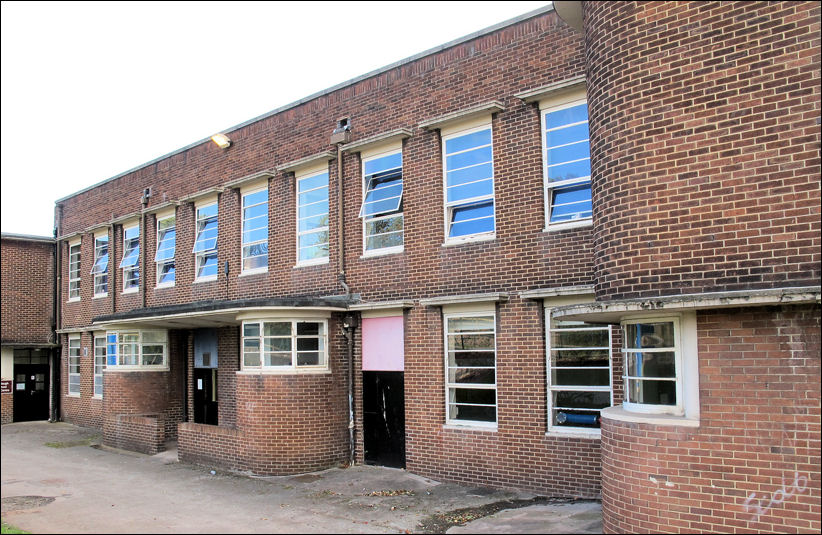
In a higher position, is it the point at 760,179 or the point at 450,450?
the point at 760,179

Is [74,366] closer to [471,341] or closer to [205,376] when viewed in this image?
[205,376]

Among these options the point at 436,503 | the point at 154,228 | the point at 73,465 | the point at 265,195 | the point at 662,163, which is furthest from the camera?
the point at 154,228

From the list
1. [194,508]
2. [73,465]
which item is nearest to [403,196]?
[194,508]

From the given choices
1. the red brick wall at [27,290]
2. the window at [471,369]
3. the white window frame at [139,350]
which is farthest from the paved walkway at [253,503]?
the red brick wall at [27,290]

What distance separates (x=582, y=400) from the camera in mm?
10109

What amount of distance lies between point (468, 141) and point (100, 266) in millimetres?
14589

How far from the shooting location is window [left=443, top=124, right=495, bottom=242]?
1149 centimetres

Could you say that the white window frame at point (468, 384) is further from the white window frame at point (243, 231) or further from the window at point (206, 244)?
the window at point (206, 244)

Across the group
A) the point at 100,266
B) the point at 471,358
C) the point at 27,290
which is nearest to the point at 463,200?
the point at 471,358

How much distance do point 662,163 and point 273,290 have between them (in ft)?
32.3

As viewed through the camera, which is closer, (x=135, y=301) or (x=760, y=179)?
(x=760, y=179)

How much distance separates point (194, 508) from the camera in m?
10.2

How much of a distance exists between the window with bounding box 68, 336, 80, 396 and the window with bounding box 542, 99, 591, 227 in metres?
18.0

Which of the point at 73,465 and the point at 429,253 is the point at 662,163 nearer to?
the point at 429,253
